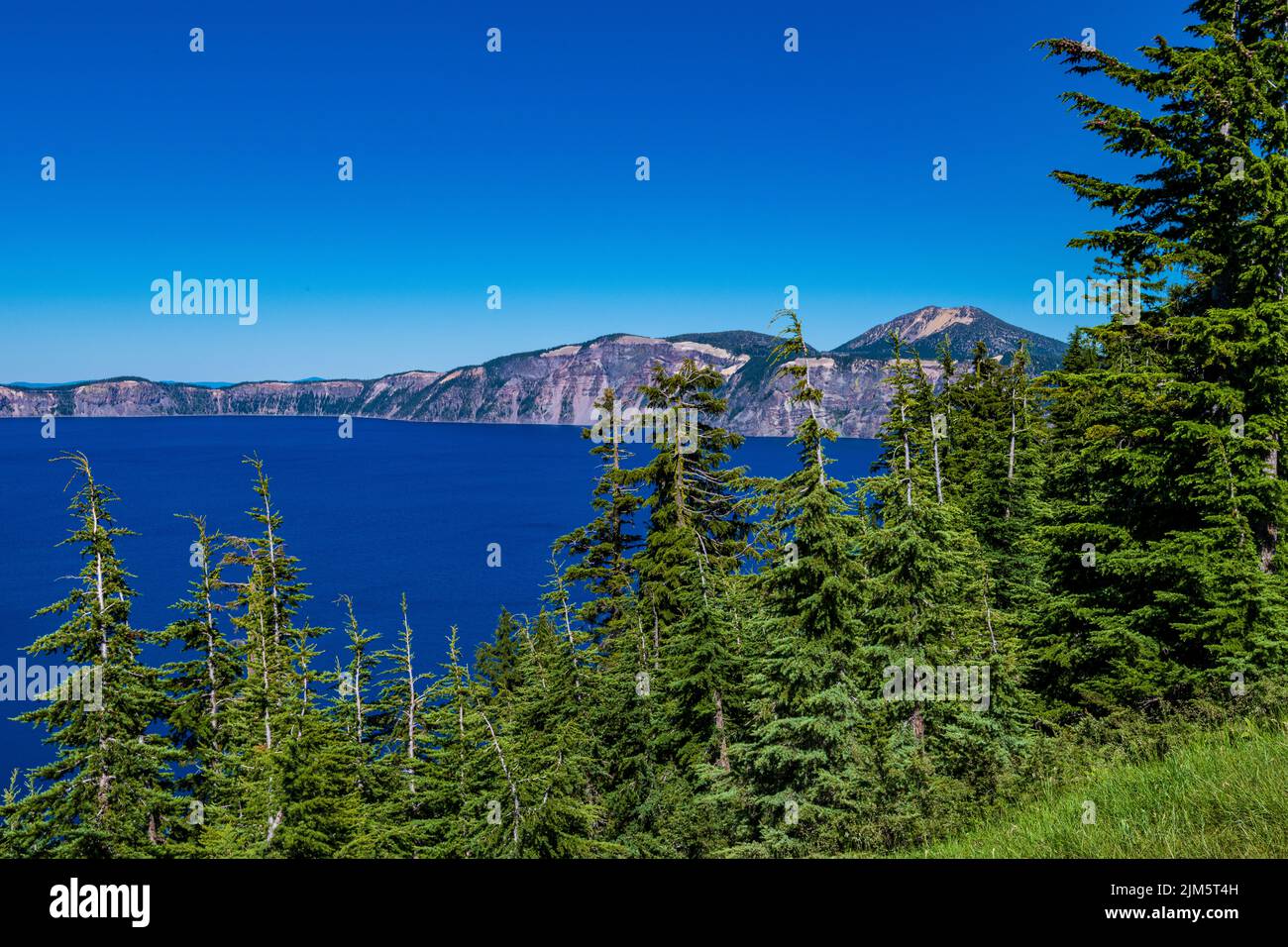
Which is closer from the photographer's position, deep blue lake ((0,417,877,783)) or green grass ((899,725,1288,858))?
green grass ((899,725,1288,858))

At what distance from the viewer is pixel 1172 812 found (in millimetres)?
6719

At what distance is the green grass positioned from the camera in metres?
6.00

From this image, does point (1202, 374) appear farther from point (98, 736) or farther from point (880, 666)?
point (98, 736)

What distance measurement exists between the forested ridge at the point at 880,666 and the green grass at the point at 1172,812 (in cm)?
157

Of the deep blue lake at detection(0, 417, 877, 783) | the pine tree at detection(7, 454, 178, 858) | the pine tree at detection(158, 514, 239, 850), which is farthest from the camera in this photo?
the deep blue lake at detection(0, 417, 877, 783)

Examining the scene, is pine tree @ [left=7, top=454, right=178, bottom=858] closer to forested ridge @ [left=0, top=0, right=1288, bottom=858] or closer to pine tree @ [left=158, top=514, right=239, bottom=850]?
forested ridge @ [left=0, top=0, right=1288, bottom=858]

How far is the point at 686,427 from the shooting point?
26.8 m

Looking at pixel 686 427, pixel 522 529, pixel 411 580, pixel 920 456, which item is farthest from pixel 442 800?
pixel 522 529

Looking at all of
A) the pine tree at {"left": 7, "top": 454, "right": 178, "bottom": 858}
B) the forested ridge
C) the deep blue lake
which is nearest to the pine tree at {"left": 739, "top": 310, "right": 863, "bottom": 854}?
the forested ridge

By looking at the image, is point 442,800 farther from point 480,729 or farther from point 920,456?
point 920,456

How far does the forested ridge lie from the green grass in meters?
1.57

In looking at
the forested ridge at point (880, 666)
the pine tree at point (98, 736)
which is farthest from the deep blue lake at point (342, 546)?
the pine tree at point (98, 736)

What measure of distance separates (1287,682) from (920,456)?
88.9 feet

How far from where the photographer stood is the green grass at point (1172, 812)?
5996 millimetres
